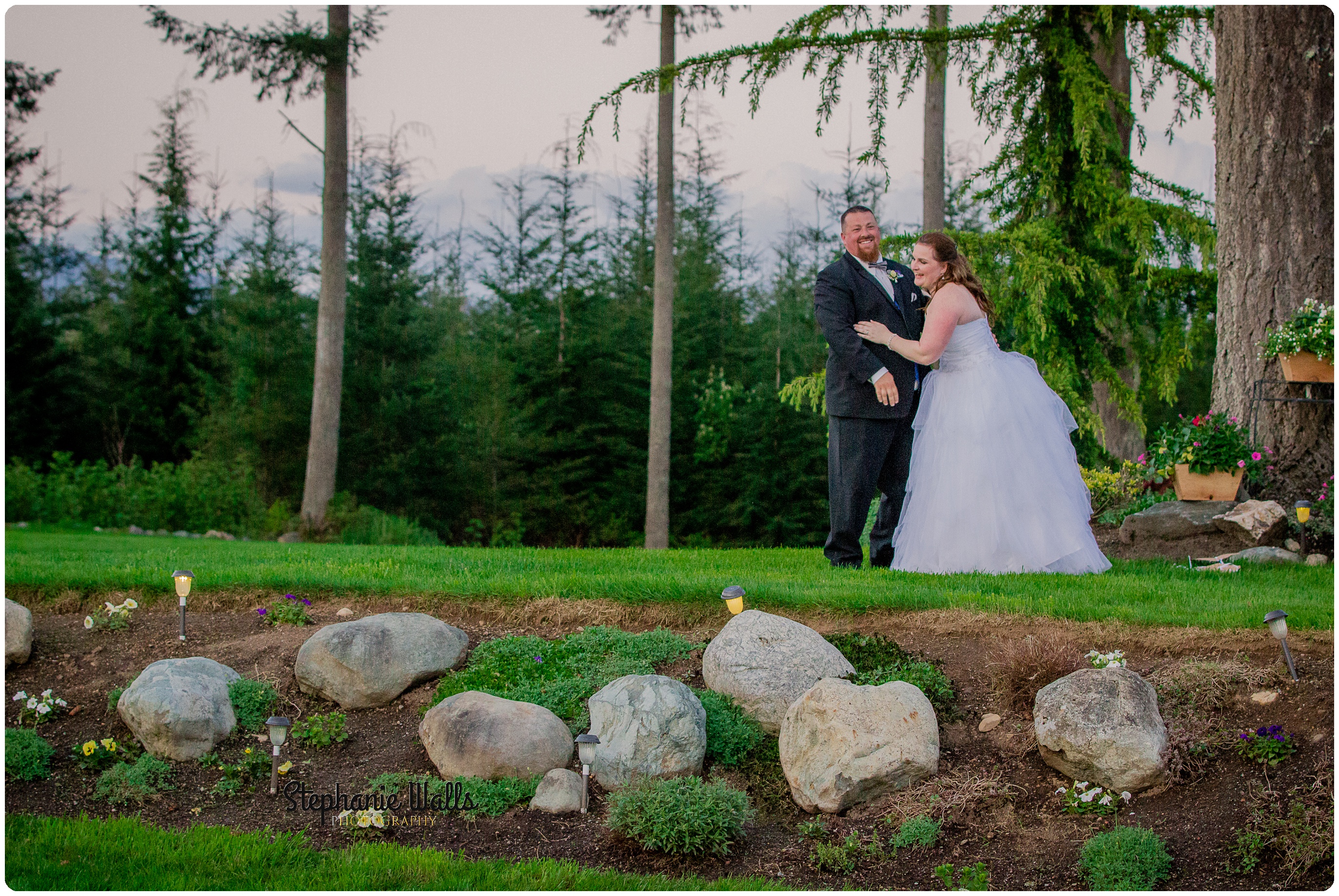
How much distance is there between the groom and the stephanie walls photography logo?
3.19m

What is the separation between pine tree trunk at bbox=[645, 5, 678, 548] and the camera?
50.3 ft

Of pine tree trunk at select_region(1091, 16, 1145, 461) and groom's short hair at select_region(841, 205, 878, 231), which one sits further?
pine tree trunk at select_region(1091, 16, 1145, 461)

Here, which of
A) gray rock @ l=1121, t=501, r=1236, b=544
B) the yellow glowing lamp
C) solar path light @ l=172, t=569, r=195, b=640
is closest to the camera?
solar path light @ l=172, t=569, r=195, b=640

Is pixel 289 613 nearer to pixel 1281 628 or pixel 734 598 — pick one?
pixel 734 598

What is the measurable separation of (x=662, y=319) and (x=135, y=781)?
11.8 meters

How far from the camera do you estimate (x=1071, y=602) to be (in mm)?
4930

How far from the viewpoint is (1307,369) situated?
23.0ft

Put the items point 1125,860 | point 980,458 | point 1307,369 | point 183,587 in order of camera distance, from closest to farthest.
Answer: point 1125,860, point 183,587, point 980,458, point 1307,369

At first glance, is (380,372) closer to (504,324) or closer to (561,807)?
(504,324)

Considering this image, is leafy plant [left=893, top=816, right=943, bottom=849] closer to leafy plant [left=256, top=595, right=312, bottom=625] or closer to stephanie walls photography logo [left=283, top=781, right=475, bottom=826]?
stephanie walls photography logo [left=283, top=781, right=475, bottom=826]

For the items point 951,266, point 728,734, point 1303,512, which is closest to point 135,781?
point 728,734

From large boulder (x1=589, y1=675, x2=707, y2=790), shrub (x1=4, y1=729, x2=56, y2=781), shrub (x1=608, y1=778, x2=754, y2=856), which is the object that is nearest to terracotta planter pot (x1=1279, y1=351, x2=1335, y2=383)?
large boulder (x1=589, y1=675, x2=707, y2=790)

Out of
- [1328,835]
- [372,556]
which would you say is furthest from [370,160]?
[1328,835]

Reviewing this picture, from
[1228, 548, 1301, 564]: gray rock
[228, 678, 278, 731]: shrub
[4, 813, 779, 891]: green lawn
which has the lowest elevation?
[4, 813, 779, 891]: green lawn
